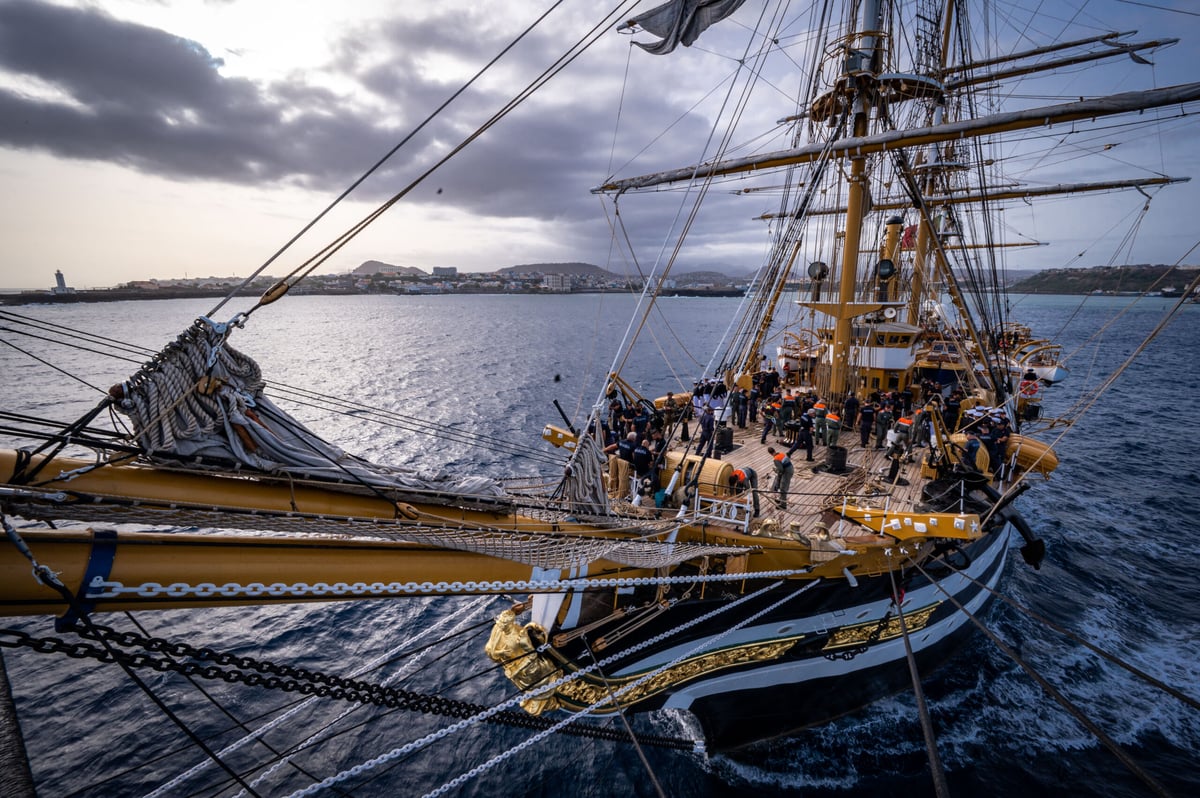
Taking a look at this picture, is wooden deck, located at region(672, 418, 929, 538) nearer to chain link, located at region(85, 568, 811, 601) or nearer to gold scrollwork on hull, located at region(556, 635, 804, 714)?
gold scrollwork on hull, located at region(556, 635, 804, 714)

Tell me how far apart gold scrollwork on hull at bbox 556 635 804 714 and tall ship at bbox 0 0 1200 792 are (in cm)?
6

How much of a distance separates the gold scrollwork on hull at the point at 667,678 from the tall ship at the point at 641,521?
6 cm

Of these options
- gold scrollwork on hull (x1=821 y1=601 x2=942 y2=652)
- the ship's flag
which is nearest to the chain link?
gold scrollwork on hull (x1=821 y1=601 x2=942 y2=652)

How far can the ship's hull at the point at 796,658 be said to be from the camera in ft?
31.1

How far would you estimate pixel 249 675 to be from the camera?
16.5 feet

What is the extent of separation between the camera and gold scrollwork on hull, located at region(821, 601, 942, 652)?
34.3ft

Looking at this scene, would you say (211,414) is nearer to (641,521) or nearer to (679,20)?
(641,521)

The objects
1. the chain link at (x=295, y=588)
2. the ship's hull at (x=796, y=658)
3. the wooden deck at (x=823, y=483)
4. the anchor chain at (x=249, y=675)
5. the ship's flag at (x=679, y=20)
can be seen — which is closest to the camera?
the anchor chain at (x=249, y=675)

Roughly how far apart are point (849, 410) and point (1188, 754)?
10.9 meters

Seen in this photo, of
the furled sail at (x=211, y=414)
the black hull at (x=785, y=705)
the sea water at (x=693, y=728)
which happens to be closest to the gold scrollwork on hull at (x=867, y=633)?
the black hull at (x=785, y=705)

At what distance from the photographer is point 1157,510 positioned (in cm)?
2386

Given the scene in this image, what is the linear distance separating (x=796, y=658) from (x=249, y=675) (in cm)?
935

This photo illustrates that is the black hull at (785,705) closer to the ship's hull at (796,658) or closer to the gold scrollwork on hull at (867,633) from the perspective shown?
the ship's hull at (796,658)

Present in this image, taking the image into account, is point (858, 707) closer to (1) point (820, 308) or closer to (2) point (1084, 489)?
(1) point (820, 308)
